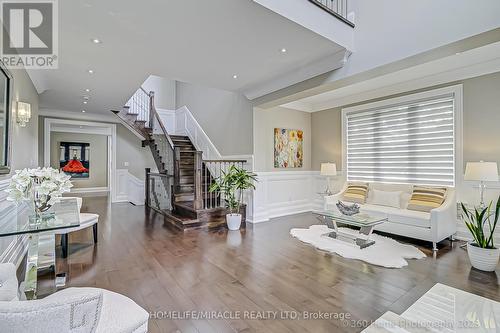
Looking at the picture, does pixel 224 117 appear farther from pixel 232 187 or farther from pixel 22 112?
pixel 22 112

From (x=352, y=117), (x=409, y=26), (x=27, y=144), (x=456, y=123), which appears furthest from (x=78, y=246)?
Answer: (x=456, y=123)

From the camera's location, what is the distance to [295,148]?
634cm

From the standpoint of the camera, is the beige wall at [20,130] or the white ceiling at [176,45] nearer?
the white ceiling at [176,45]

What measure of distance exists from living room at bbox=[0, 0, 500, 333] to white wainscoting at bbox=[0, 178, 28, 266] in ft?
0.16

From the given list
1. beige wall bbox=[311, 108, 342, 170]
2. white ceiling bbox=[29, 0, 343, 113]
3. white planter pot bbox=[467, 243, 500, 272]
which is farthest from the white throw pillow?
white ceiling bbox=[29, 0, 343, 113]

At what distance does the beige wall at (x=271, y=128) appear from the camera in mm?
5473

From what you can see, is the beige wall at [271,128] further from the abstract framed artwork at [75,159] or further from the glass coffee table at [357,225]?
the abstract framed artwork at [75,159]

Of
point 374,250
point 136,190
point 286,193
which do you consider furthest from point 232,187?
point 136,190

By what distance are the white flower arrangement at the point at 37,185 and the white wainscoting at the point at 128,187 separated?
5904 mm

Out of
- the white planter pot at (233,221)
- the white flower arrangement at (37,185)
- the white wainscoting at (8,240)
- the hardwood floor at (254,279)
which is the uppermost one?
the white flower arrangement at (37,185)

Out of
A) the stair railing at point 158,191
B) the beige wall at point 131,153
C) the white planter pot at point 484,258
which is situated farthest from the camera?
the beige wall at point 131,153

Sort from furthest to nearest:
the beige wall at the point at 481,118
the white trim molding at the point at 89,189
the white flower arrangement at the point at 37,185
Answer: the white trim molding at the point at 89,189
the beige wall at the point at 481,118
the white flower arrangement at the point at 37,185

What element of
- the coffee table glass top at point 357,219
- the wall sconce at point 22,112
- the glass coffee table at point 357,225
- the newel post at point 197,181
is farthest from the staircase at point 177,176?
the wall sconce at point 22,112

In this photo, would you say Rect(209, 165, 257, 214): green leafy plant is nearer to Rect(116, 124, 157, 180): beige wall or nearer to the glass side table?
the glass side table
